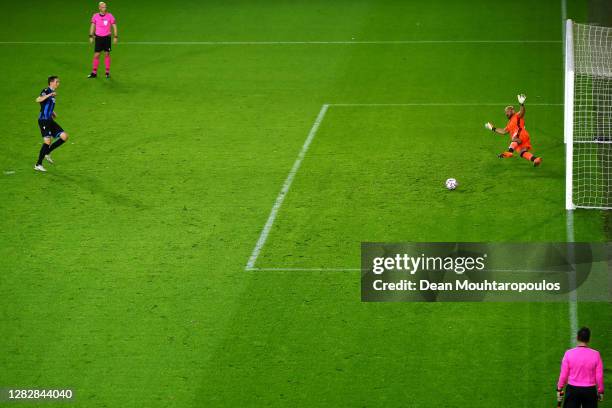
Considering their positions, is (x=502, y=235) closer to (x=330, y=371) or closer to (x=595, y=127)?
(x=330, y=371)

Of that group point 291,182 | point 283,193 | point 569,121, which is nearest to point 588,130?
point 569,121

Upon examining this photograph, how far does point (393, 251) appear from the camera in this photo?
15516 mm

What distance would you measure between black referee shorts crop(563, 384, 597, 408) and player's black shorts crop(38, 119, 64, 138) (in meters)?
12.1

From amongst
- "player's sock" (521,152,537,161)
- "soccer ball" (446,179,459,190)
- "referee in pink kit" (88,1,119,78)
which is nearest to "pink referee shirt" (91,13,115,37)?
"referee in pink kit" (88,1,119,78)

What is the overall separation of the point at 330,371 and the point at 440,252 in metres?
3.90

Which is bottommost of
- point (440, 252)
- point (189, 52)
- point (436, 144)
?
point (440, 252)

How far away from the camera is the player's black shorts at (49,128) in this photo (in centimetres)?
1919

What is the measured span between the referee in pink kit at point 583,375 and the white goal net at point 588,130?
22.1 ft

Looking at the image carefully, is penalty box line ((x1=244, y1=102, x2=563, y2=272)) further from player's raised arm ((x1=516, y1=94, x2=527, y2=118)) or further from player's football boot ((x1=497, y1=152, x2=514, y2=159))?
player's raised arm ((x1=516, y1=94, x2=527, y2=118))

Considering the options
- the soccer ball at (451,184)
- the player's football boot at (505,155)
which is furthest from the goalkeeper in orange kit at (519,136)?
the soccer ball at (451,184)

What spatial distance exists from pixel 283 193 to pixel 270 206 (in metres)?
0.67

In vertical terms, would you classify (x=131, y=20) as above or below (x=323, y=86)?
above

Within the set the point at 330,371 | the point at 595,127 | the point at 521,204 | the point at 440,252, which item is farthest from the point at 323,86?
the point at 330,371

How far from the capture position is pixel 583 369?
405 inches
